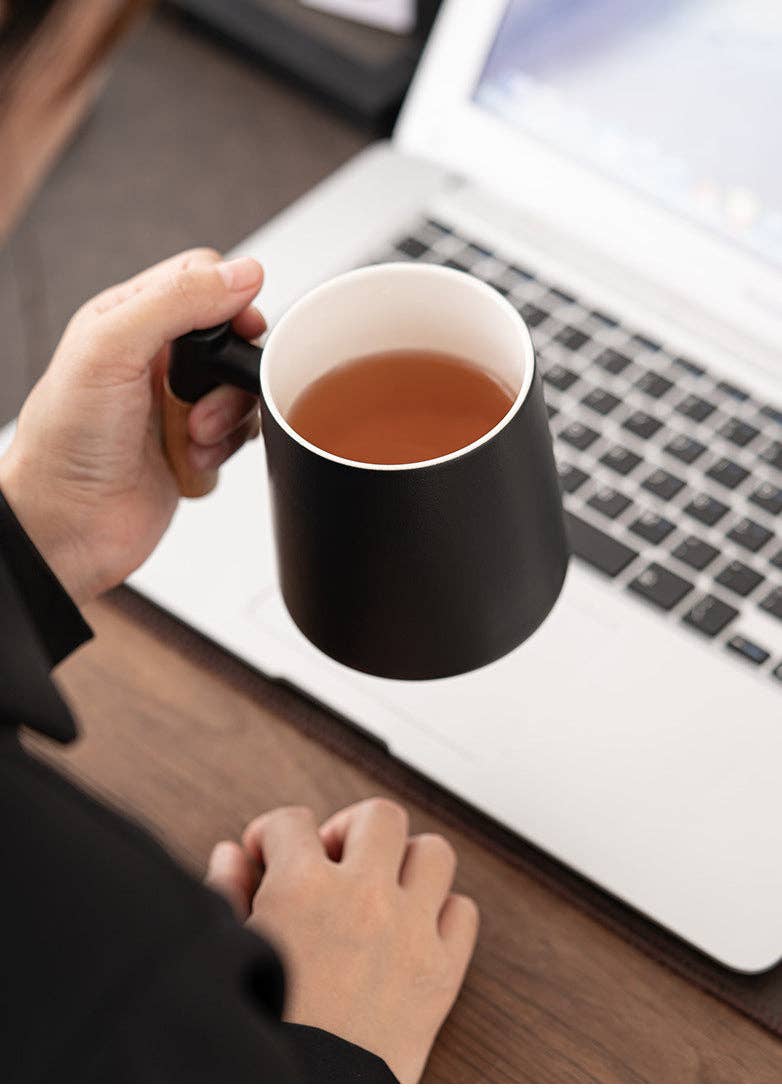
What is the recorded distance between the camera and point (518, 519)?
0.46m

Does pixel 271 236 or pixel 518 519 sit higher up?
pixel 518 519

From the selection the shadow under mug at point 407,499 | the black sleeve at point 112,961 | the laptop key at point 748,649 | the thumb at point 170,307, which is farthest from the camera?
the laptop key at point 748,649

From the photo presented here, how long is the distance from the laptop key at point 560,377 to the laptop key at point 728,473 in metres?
0.10

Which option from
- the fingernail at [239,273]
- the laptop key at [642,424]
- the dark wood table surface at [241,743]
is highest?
the fingernail at [239,273]

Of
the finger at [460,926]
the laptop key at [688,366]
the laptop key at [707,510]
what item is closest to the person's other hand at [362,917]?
the finger at [460,926]

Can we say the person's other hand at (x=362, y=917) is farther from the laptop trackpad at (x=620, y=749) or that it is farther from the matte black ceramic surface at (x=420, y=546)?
the matte black ceramic surface at (x=420, y=546)

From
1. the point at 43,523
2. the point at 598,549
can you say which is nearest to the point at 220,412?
the point at 43,523

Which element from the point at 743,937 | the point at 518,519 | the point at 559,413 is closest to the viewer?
the point at 518,519

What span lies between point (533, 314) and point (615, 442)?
0.12m

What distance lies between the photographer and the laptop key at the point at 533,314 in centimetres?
80

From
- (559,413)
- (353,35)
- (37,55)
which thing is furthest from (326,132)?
(559,413)

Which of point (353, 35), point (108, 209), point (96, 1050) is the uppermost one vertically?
Answer: point (96, 1050)

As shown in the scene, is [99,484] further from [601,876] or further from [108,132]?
[108,132]

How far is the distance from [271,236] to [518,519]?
481 mm
